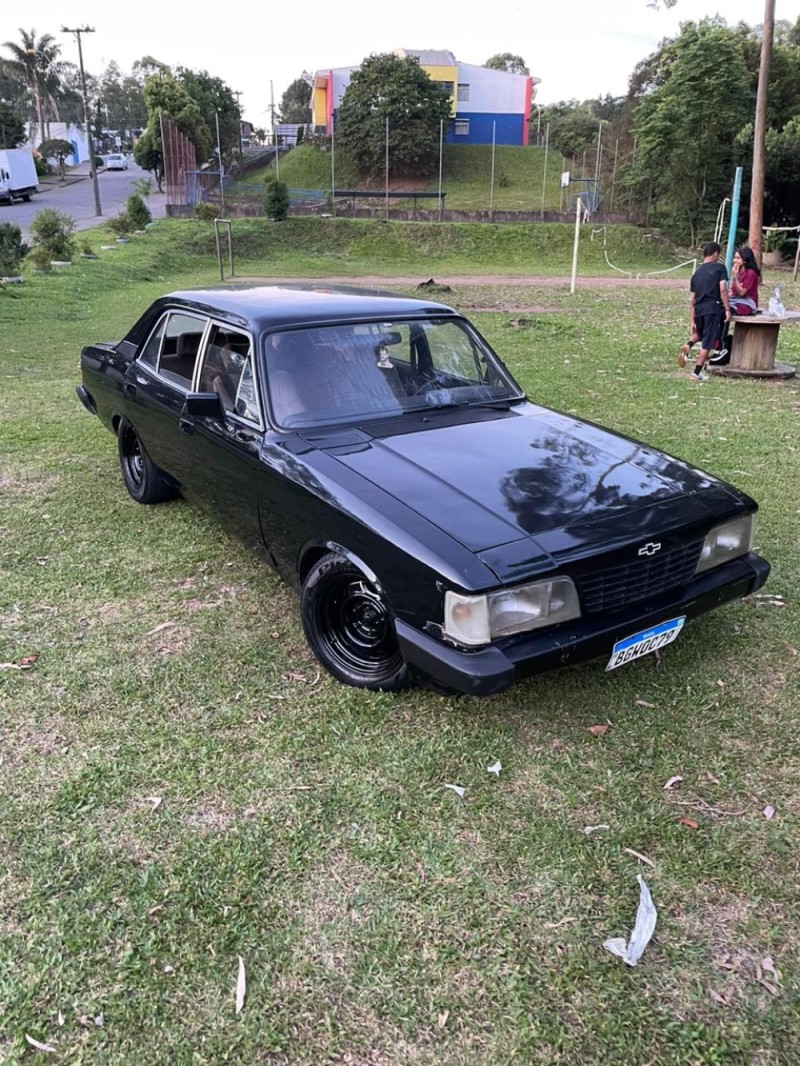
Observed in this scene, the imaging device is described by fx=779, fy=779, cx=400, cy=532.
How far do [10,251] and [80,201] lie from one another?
29570mm

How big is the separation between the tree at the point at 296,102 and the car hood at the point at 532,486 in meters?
100

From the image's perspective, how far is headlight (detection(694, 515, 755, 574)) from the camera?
334 cm

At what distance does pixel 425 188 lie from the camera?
52.4m

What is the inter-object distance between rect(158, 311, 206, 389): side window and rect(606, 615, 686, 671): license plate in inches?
111

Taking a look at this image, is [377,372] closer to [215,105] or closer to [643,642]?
[643,642]

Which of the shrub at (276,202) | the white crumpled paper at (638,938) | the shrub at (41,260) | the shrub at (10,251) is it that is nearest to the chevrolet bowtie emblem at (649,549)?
the white crumpled paper at (638,938)

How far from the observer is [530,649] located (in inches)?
111

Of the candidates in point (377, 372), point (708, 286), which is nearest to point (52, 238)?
point (708, 286)

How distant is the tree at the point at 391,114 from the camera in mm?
50125

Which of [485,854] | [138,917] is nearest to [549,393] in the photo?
[485,854]

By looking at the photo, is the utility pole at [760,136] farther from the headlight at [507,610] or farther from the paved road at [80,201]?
the paved road at [80,201]

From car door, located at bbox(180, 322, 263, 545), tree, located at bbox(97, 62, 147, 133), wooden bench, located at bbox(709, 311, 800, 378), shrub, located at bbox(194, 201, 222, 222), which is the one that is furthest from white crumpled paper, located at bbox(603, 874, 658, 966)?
tree, located at bbox(97, 62, 147, 133)

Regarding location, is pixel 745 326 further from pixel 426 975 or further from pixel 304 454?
pixel 426 975

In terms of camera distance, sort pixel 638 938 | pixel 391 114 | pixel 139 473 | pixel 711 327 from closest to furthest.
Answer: pixel 638 938
pixel 139 473
pixel 711 327
pixel 391 114
